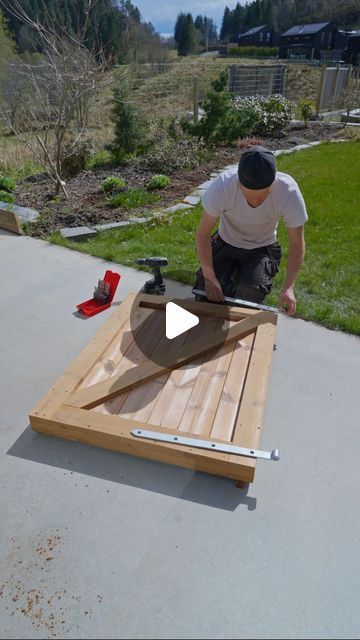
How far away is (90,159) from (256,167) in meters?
5.67

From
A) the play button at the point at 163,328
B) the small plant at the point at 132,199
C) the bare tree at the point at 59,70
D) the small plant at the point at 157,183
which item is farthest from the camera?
the small plant at the point at 157,183

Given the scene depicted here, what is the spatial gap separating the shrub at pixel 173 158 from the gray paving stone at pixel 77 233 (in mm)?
2431

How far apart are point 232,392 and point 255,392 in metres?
0.12

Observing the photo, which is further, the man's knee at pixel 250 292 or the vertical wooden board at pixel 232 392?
the man's knee at pixel 250 292

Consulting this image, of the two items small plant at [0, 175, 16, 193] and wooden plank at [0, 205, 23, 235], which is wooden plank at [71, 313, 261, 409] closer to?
wooden plank at [0, 205, 23, 235]

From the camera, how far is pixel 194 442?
174 centimetres

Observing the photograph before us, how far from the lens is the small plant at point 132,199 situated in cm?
496

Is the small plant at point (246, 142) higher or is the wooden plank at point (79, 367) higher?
the small plant at point (246, 142)

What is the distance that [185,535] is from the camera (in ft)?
5.31

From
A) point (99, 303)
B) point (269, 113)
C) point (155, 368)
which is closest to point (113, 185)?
point (99, 303)

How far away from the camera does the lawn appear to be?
312 centimetres

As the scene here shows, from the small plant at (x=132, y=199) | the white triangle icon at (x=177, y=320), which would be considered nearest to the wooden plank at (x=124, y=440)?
the white triangle icon at (x=177, y=320)

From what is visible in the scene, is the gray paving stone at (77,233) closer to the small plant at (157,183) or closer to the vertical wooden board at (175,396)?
the small plant at (157,183)

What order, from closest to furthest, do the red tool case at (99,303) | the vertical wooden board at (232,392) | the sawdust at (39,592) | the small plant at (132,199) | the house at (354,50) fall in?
1. the sawdust at (39,592)
2. the vertical wooden board at (232,392)
3. the red tool case at (99,303)
4. the small plant at (132,199)
5. the house at (354,50)
